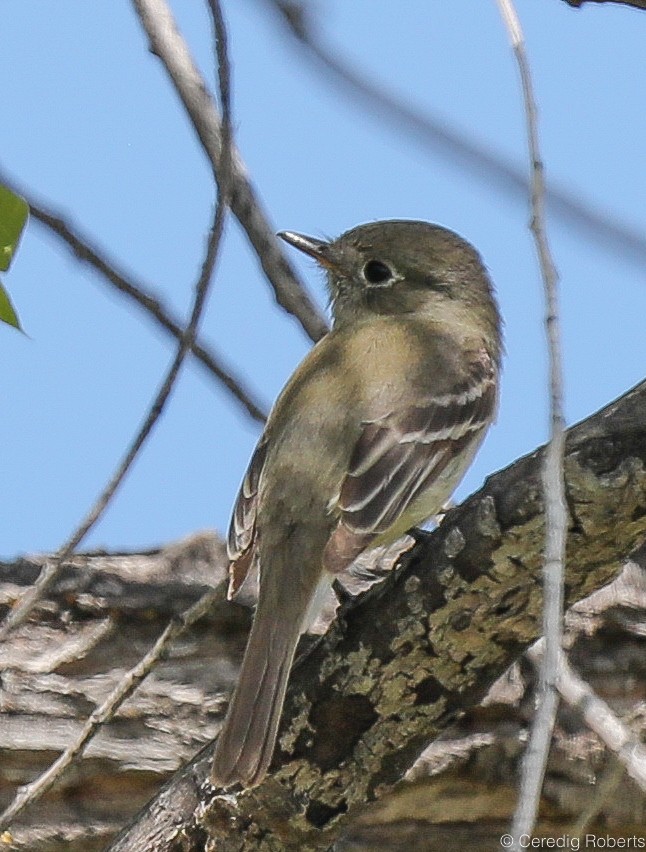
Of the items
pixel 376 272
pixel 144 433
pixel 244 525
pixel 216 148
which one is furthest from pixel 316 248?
pixel 144 433

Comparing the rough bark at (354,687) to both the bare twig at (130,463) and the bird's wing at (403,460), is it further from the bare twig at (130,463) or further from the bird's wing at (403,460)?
the bird's wing at (403,460)

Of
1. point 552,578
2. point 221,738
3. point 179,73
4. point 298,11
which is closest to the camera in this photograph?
point 552,578

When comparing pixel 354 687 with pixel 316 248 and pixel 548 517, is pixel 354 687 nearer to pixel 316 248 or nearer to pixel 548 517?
pixel 548 517

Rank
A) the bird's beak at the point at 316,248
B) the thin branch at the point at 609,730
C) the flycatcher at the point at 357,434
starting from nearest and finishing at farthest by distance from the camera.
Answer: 1. the thin branch at the point at 609,730
2. the flycatcher at the point at 357,434
3. the bird's beak at the point at 316,248

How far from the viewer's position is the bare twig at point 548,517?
2.26m

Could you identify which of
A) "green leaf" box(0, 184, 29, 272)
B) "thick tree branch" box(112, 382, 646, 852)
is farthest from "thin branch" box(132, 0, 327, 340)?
"green leaf" box(0, 184, 29, 272)

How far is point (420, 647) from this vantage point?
11.6ft

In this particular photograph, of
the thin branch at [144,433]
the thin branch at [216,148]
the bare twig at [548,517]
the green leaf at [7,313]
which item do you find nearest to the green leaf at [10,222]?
the green leaf at [7,313]

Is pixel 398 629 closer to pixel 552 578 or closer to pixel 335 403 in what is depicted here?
pixel 552 578

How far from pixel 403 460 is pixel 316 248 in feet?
4.57

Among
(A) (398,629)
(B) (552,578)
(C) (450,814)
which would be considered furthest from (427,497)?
(B) (552,578)

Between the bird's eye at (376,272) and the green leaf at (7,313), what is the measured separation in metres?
2.67

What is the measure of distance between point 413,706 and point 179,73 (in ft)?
7.63

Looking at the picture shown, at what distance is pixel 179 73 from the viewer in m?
4.95
